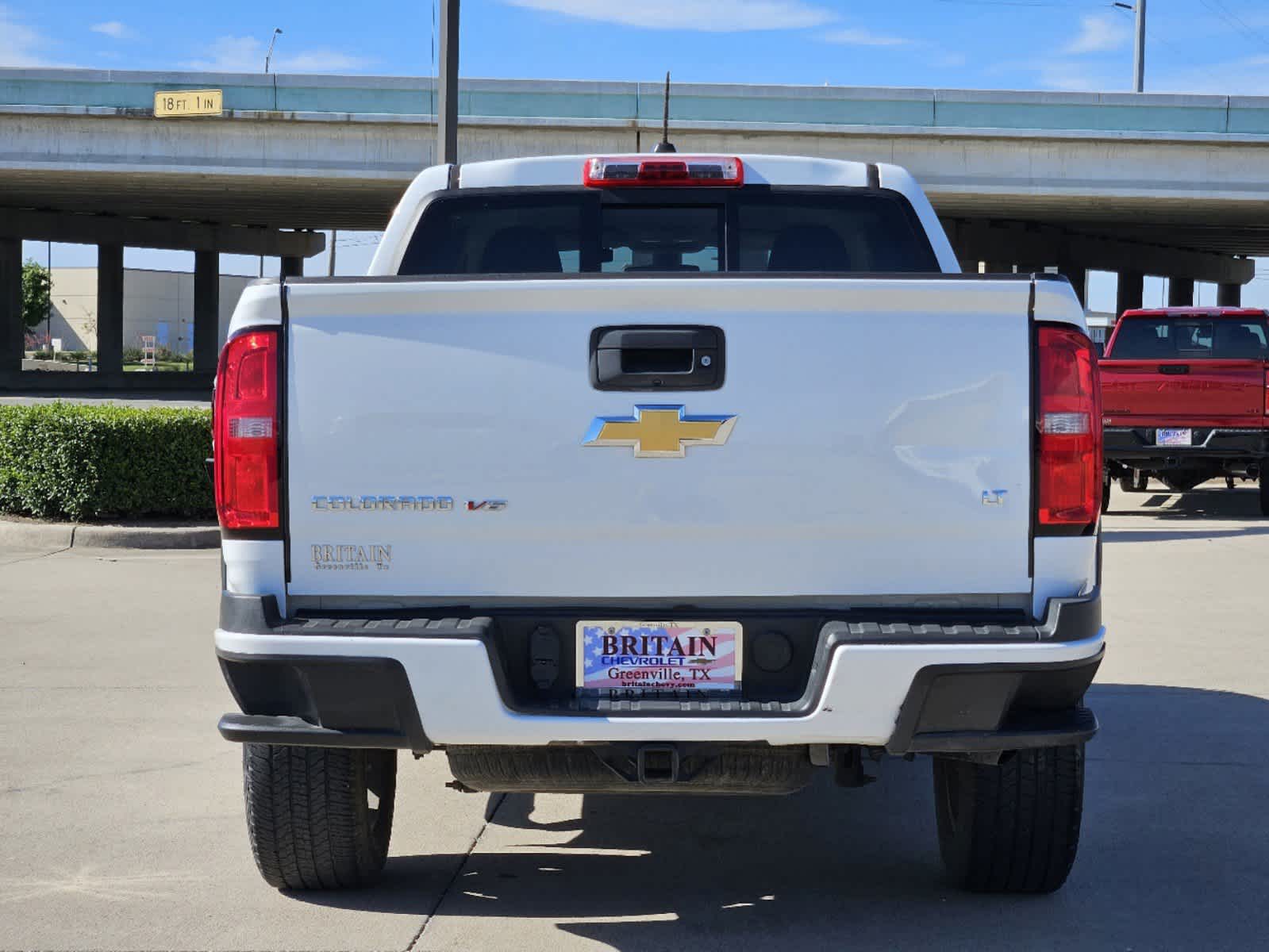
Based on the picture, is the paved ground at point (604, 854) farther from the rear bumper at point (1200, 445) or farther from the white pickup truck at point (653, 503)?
the rear bumper at point (1200, 445)

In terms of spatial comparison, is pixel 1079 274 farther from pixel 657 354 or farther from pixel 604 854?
pixel 657 354

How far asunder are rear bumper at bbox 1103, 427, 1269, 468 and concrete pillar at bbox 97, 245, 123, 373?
4932 centimetres

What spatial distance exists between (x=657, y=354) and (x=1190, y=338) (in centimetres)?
1421

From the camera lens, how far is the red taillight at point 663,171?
507cm

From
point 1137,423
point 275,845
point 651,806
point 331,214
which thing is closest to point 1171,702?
point 651,806

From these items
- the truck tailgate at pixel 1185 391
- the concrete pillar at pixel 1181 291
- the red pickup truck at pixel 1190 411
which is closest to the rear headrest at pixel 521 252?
the red pickup truck at pixel 1190 411

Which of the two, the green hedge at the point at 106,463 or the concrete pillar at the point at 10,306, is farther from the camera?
the concrete pillar at the point at 10,306

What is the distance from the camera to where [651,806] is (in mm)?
5781

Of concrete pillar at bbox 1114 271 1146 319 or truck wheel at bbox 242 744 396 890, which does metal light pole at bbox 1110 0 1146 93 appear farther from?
truck wheel at bbox 242 744 396 890

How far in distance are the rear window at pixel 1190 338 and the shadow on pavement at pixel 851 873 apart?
11.1 m

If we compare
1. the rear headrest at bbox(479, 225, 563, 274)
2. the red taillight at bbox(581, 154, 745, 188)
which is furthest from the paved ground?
the red taillight at bbox(581, 154, 745, 188)

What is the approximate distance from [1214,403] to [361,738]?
536 inches

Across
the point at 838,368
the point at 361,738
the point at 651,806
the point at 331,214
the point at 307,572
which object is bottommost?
the point at 651,806

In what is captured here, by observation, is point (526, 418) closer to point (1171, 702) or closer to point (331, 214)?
point (1171, 702)
